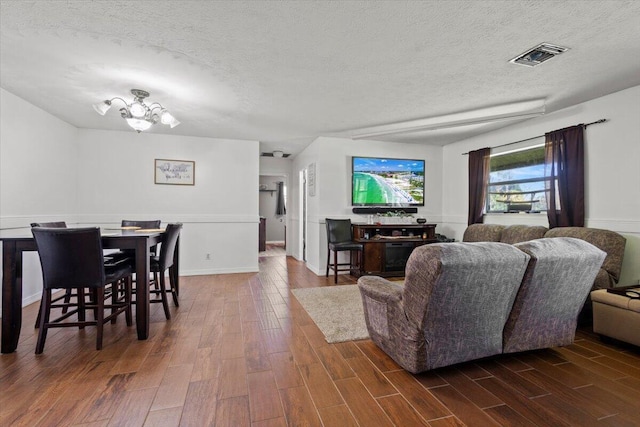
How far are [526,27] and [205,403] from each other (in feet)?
10.4

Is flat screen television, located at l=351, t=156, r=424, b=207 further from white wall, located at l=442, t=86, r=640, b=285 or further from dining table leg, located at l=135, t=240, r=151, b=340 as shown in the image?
dining table leg, located at l=135, t=240, r=151, b=340

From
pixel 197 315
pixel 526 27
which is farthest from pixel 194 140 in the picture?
pixel 526 27

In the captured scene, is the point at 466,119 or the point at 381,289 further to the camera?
the point at 466,119

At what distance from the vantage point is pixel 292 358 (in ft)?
7.23

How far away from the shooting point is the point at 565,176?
142 inches

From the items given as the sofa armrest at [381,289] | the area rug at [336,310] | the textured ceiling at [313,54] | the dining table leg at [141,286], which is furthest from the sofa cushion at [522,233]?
the dining table leg at [141,286]

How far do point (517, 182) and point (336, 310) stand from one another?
330cm

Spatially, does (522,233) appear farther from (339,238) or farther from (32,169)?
(32,169)

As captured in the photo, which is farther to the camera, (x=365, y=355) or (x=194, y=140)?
(x=194, y=140)

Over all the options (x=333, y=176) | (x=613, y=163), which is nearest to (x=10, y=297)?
(x=333, y=176)

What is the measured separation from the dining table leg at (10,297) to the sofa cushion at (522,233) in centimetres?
513

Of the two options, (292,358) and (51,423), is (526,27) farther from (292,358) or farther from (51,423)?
(51,423)

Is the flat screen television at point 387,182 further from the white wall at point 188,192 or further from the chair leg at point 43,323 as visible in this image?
the chair leg at point 43,323

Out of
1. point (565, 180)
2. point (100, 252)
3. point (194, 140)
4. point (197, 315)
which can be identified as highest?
point (194, 140)
